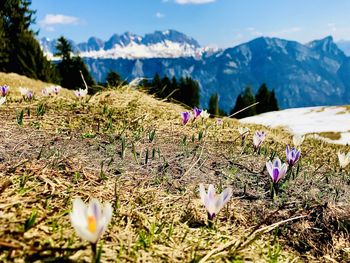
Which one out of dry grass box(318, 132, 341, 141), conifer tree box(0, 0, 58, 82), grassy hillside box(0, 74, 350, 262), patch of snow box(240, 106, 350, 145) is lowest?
dry grass box(318, 132, 341, 141)

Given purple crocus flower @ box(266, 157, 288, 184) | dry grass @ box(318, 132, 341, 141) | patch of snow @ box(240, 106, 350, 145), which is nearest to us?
purple crocus flower @ box(266, 157, 288, 184)

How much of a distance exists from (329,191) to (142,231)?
2.13 m

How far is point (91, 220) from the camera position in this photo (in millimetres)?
1874

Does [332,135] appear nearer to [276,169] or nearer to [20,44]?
[276,169]

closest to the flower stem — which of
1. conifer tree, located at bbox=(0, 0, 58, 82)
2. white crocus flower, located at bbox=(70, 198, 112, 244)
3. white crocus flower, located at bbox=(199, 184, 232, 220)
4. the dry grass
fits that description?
white crocus flower, located at bbox=(70, 198, 112, 244)

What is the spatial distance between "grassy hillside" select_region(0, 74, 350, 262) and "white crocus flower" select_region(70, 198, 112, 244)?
16 centimetres

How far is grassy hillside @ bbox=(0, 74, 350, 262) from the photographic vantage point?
2.11 meters

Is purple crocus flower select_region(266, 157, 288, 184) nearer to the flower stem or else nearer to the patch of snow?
the flower stem

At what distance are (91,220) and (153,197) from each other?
1055 mm

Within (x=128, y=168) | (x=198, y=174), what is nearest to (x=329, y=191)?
(x=198, y=174)

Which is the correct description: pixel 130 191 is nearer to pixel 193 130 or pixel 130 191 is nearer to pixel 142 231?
pixel 142 231

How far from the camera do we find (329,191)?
3609 mm

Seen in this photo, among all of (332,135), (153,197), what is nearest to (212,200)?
(153,197)

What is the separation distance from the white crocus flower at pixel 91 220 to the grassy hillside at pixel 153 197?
16cm
